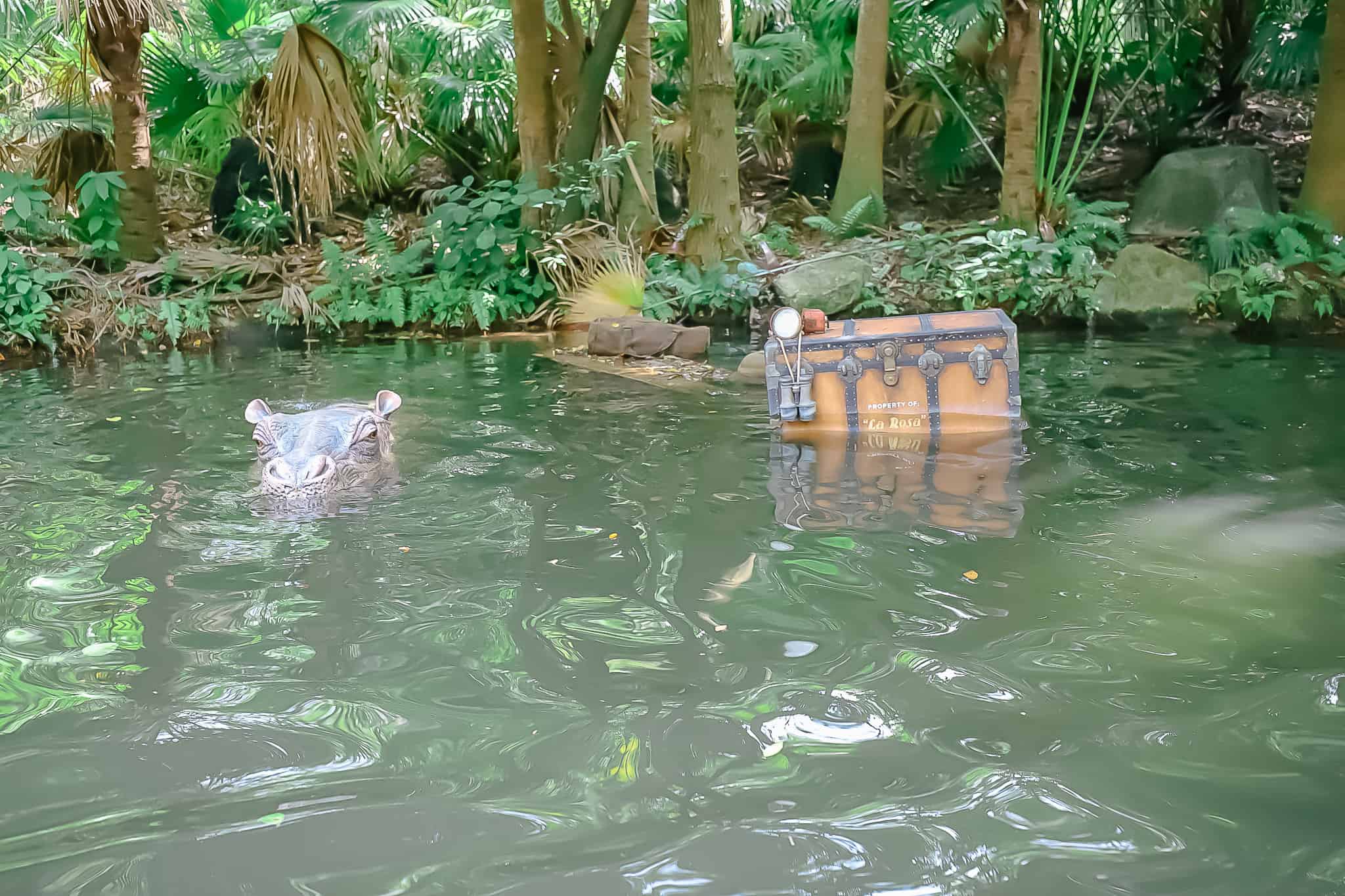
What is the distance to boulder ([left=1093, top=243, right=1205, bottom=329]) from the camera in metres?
9.98

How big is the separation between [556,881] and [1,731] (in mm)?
1776

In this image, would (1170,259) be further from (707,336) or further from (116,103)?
(116,103)

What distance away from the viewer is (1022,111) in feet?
34.7

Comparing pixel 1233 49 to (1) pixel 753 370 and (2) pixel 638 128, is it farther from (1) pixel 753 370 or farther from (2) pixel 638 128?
(1) pixel 753 370

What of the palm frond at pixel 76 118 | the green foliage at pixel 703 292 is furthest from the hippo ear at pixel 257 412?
the palm frond at pixel 76 118

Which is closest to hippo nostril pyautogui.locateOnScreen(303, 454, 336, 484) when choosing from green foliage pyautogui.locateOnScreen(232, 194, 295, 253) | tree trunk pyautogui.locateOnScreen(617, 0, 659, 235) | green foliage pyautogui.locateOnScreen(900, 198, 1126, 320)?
tree trunk pyautogui.locateOnScreen(617, 0, 659, 235)

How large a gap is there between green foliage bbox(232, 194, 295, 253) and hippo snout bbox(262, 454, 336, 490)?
7.63 m

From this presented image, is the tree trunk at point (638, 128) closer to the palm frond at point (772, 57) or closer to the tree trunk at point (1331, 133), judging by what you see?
the palm frond at point (772, 57)

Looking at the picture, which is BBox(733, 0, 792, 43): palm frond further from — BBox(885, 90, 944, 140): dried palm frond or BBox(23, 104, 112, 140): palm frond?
BBox(23, 104, 112, 140): palm frond

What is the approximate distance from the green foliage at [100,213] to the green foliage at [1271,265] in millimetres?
10321

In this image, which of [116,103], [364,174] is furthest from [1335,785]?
[364,174]

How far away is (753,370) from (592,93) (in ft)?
13.6

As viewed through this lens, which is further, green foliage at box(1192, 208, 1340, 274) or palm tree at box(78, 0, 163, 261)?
green foliage at box(1192, 208, 1340, 274)

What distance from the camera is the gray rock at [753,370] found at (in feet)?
27.3
